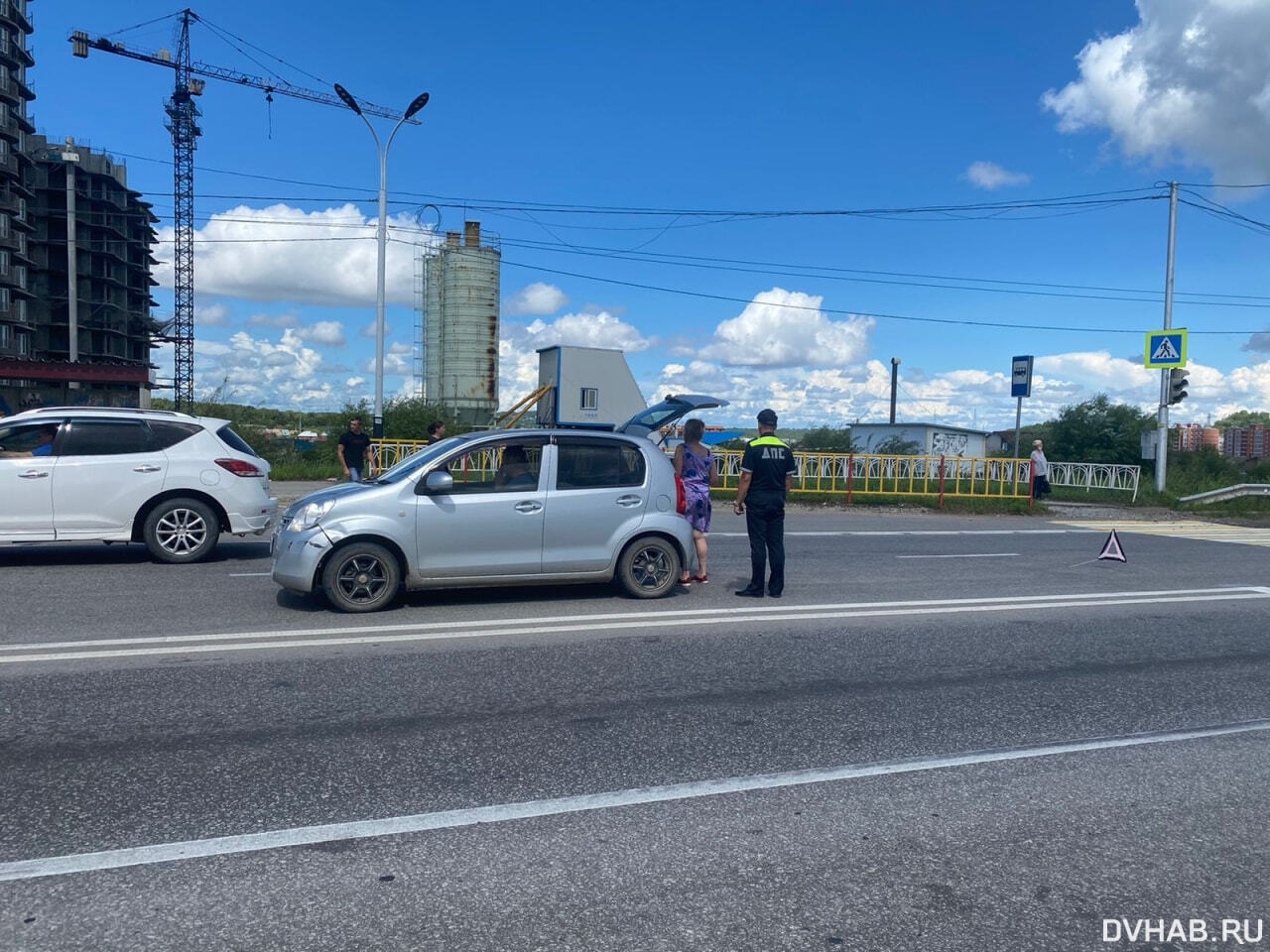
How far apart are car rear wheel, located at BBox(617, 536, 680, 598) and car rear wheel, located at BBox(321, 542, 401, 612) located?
7.07ft

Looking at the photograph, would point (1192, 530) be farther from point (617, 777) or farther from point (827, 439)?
point (827, 439)

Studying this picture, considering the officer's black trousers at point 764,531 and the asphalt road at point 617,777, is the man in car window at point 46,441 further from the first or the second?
the officer's black trousers at point 764,531

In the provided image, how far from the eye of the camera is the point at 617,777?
478cm

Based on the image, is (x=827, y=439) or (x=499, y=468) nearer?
(x=499, y=468)

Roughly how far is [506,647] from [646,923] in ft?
13.5

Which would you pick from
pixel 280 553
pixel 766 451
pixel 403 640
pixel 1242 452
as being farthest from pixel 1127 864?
pixel 1242 452

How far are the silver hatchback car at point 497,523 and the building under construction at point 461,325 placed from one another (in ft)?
111

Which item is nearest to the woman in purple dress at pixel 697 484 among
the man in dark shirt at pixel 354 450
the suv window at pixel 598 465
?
the suv window at pixel 598 465

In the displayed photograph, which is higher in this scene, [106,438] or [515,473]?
[106,438]

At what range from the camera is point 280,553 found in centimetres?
853

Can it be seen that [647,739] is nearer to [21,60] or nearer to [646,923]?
[646,923]

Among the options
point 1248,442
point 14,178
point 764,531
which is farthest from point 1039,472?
point 14,178

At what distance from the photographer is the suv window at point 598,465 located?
30.3ft

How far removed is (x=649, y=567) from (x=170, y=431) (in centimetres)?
563
